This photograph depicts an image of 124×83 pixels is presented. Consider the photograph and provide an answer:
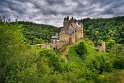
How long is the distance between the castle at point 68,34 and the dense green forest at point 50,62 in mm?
2229

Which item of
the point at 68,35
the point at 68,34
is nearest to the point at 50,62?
the point at 68,35

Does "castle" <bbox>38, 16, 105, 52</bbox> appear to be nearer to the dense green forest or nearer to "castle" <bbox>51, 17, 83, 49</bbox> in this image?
"castle" <bbox>51, 17, 83, 49</bbox>

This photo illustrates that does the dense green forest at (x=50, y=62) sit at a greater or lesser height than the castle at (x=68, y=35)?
lesser

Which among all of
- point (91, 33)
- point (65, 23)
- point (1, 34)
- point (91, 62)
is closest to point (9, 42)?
point (1, 34)

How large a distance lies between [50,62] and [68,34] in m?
16.7

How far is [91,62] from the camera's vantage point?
88.9 m

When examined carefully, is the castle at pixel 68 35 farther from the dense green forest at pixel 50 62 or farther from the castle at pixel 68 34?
the dense green forest at pixel 50 62

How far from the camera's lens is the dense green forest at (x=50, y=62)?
35.8m

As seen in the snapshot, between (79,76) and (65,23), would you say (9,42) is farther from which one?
(65,23)

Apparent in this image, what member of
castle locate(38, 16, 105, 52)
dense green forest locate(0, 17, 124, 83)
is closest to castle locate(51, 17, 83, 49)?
castle locate(38, 16, 105, 52)

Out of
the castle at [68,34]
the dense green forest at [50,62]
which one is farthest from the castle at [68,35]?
the dense green forest at [50,62]

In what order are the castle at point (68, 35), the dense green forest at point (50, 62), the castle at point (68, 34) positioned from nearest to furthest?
1. the dense green forest at point (50, 62)
2. the castle at point (68, 35)
3. the castle at point (68, 34)

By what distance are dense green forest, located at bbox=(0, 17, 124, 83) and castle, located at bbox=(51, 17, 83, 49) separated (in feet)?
7.31

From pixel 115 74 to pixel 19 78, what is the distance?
5756cm
